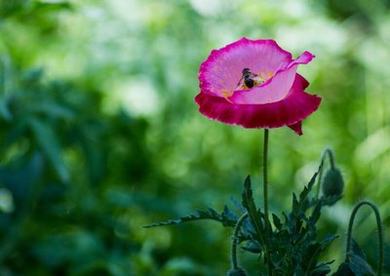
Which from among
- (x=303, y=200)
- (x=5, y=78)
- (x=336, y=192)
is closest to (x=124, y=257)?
(x=5, y=78)

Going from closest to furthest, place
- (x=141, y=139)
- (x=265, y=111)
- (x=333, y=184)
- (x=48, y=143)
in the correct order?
1. (x=265, y=111)
2. (x=333, y=184)
3. (x=48, y=143)
4. (x=141, y=139)

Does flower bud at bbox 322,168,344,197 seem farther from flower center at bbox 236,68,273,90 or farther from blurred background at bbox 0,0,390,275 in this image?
blurred background at bbox 0,0,390,275

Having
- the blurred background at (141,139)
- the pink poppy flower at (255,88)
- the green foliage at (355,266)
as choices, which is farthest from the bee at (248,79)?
the blurred background at (141,139)

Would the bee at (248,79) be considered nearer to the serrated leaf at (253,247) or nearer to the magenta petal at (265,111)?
the magenta petal at (265,111)

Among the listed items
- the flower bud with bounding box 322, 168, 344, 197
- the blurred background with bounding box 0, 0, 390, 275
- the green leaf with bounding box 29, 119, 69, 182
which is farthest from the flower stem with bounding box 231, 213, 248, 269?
the green leaf with bounding box 29, 119, 69, 182

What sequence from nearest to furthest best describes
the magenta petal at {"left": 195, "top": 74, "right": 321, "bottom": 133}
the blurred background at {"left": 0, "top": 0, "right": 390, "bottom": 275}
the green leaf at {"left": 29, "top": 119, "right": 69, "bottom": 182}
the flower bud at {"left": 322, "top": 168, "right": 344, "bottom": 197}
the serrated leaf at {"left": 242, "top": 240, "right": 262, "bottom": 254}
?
the magenta petal at {"left": 195, "top": 74, "right": 321, "bottom": 133}, the serrated leaf at {"left": 242, "top": 240, "right": 262, "bottom": 254}, the flower bud at {"left": 322, "top": 168, "right": 344, "bottom": 197}, the green leaf at {"left": 29, "top": 119, "right": 69, "bottom": 182}, the blurred background at {"left": 0, "top": 0, "right": 390, "bottom": 275}

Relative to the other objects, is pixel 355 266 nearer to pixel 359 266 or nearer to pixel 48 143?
pixel 359 266

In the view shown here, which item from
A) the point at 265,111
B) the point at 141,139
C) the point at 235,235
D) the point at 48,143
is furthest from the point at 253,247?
the point at 141,139
